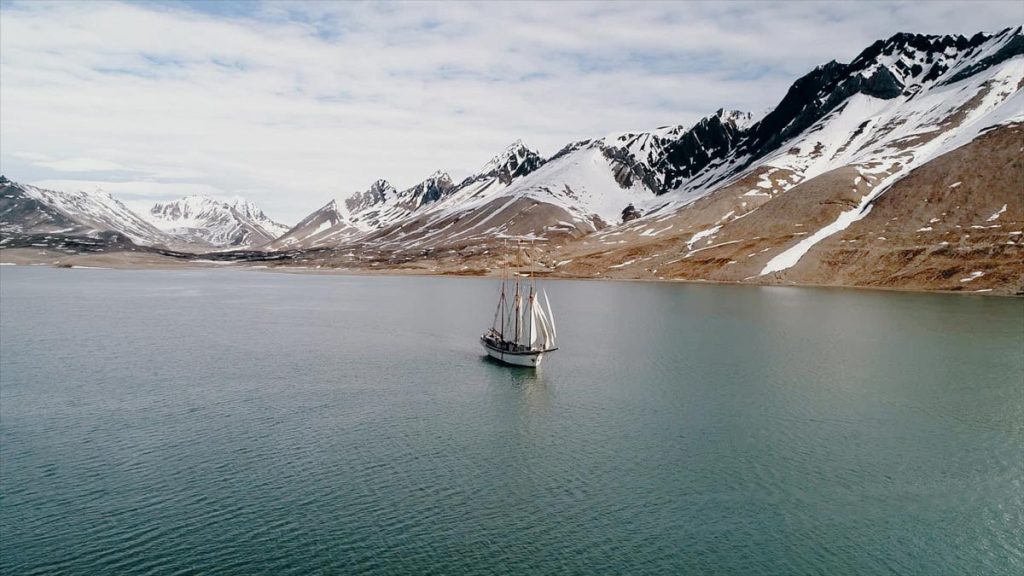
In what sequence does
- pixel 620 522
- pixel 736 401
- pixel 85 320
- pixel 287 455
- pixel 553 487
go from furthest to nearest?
1. pixel 85 320
2. pixel 736 401
3. pixel 287 455
4. pixel 553 487
5. pixel 620 522

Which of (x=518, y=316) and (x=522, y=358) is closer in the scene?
(x=522, y=358)

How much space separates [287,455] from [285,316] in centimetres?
9317

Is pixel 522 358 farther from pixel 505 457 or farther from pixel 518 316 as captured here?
pixel 505 457

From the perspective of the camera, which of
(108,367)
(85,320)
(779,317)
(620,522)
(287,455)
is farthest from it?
(779,317)

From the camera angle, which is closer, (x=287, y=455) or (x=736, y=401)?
(x=287, y=455)

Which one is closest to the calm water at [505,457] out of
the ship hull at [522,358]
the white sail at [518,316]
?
the ship hull at [522,358]

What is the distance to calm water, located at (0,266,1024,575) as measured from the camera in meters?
35.9

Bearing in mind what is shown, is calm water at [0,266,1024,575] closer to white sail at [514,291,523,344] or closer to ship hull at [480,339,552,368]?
ship hull at [480,339,552,368]

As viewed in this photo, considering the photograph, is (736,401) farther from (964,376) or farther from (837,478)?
(964,376)

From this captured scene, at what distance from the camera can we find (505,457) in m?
50.7

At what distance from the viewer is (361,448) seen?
51500 millimetres

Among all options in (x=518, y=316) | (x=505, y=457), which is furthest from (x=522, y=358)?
(x=505, y=457)

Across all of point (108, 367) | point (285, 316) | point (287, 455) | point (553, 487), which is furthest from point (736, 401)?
point (285, 316)

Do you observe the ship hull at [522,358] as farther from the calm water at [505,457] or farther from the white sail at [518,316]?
the white sail at [518,316]
